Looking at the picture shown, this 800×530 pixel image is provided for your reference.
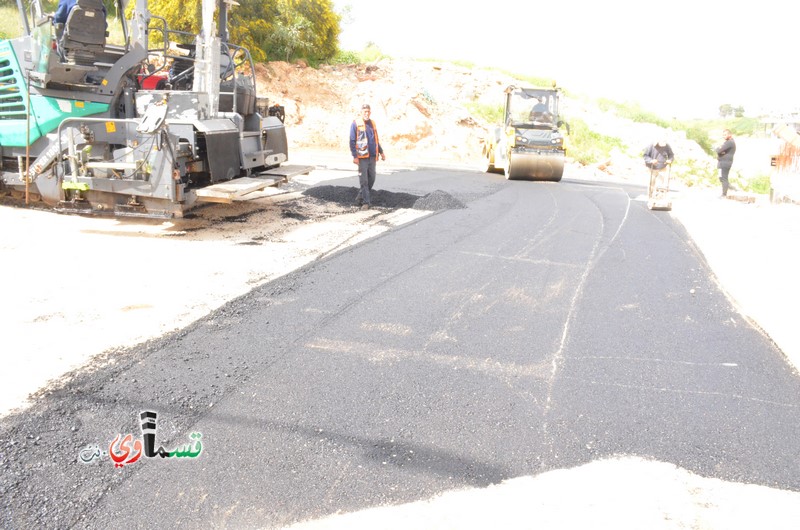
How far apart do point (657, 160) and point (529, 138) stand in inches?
181

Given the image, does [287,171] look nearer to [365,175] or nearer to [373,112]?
[365,175]

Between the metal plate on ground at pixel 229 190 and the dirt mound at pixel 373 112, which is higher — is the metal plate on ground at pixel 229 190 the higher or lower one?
the lower one

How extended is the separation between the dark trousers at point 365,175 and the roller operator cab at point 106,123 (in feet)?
5.06

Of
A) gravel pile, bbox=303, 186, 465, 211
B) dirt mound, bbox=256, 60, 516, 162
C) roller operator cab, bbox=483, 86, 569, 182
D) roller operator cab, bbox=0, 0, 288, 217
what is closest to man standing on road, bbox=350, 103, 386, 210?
gravel pile, bbox=303, 186, 465, 211

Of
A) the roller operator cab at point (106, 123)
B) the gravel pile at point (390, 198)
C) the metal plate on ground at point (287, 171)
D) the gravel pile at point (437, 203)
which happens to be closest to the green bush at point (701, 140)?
the gravel pile at point (390, 198)

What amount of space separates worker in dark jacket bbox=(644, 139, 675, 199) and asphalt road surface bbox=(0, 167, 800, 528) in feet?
22.1

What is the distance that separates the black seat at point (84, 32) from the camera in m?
8.20

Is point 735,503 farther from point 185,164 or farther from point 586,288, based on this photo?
point 185,164

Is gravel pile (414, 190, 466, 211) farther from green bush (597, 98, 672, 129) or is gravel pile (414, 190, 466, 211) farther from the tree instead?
green bush (597, 98, 672, 129)

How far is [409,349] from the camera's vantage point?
4.79 meters

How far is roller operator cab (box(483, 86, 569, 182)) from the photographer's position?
16.8 m

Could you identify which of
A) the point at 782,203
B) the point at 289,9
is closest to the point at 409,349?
the point at 782,203

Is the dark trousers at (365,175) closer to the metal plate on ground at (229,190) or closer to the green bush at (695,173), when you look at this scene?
the metal plate on ground at (229,190)

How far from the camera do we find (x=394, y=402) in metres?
3.96
